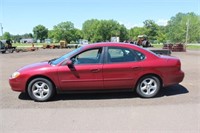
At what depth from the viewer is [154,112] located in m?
5.83

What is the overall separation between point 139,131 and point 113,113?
3.79ft

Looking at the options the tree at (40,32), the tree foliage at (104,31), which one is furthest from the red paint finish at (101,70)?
the tree at (40,32)

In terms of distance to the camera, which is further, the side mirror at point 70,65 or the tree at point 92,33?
the tree at point 92,33

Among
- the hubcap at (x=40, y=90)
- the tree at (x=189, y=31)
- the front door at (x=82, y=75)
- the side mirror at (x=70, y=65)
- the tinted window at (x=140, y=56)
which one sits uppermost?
the tree at (x=189, y=31)

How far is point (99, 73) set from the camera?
23.3 feet

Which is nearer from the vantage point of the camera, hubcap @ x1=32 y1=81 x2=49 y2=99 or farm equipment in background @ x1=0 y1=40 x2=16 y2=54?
hubcap @ x1=32 y1=81 x2=49 y2=99

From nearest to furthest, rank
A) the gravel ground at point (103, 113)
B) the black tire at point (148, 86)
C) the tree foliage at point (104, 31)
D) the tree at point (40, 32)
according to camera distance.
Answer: the gravel ground at point (103, 113), the black tire at point (148, 86), the tree foliage at point (104, 31), the tree at point (40, 32)

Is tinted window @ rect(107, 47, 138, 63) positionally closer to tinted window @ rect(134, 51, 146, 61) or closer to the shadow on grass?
tinted window @ rect(134, 51, 146, 61)

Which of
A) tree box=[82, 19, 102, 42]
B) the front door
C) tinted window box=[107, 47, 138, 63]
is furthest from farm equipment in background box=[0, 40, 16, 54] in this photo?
tree box=[82, 19, 102, 42]

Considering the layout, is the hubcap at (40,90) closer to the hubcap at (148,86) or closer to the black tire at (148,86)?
the black tire at (148,86)

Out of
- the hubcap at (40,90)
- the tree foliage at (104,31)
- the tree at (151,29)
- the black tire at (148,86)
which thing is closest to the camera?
the hubcap at (40,90)

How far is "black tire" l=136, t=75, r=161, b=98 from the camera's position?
23.7ft

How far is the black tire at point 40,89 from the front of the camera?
23.3 feet

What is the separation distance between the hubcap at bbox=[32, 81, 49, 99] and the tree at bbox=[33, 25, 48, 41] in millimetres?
139484
